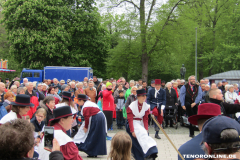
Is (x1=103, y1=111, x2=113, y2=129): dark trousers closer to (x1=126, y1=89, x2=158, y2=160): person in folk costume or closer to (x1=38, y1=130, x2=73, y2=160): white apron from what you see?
(x1=126, y1=89, x2=158, y2=160): person in folk costume

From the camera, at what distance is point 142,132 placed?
19.6 feet

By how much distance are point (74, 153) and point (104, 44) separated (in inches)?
1123

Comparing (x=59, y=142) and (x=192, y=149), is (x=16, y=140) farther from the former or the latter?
(x=192, y=149)

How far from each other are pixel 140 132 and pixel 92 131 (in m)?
1.54

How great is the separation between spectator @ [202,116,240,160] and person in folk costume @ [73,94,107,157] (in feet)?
16.6

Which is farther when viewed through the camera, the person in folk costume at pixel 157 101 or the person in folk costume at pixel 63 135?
the person in folk costume at pixel 157 101

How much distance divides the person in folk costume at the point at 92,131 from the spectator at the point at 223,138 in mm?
5068

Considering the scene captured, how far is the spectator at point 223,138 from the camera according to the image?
1.81 metres

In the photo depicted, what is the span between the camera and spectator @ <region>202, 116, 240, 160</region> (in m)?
1.81

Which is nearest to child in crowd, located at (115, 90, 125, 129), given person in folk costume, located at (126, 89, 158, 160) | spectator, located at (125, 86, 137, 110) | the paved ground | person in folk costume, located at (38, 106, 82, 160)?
the paved ground

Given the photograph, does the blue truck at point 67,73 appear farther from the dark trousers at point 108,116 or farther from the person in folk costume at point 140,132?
the person in folk costume at point 140,132

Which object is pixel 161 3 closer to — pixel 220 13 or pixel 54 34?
pixel 54 34

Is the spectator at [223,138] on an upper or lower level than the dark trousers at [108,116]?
upper

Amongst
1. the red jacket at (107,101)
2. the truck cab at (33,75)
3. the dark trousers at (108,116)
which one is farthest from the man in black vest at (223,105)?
the truck cab at (33,75)
